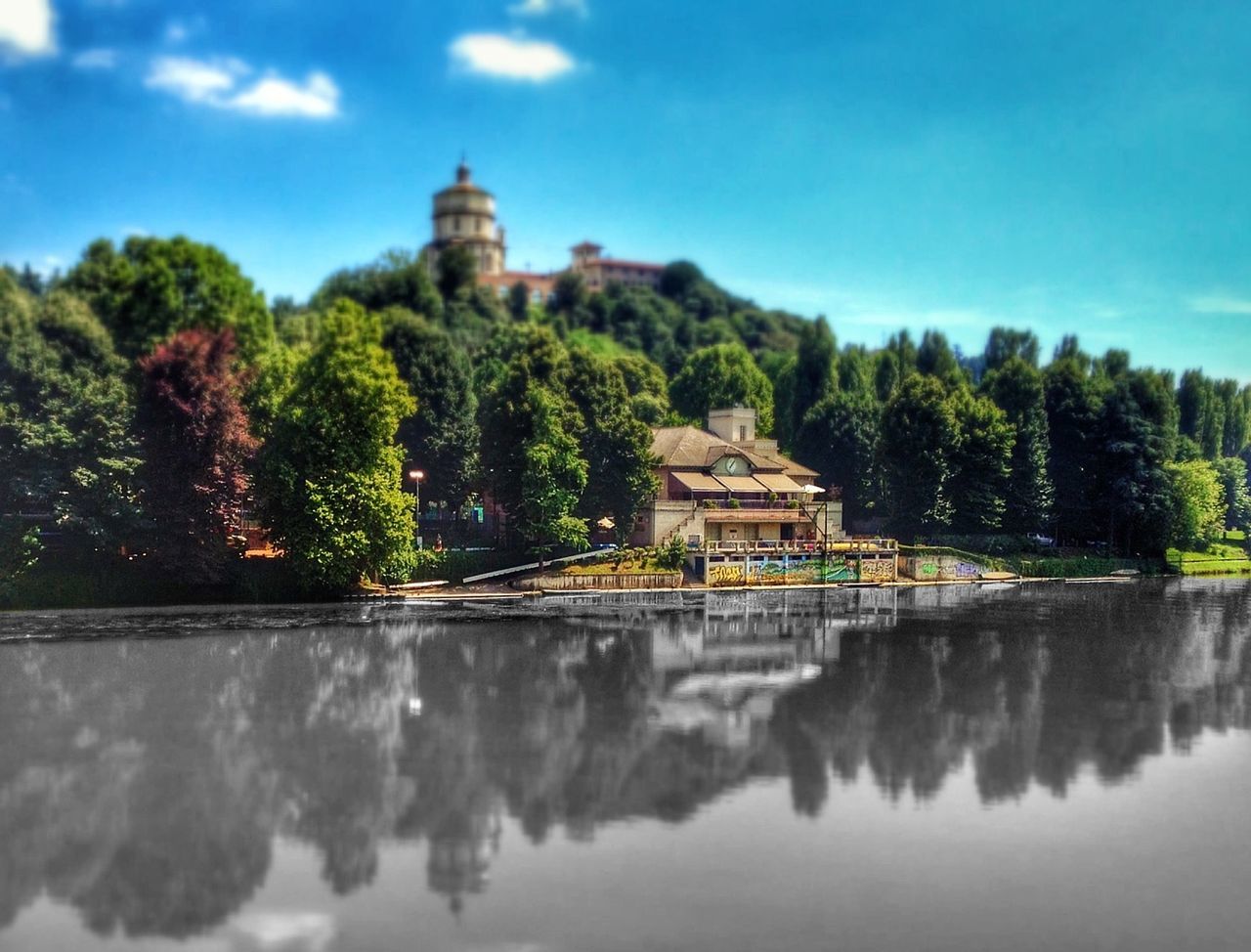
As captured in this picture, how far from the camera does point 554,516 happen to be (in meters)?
62.5

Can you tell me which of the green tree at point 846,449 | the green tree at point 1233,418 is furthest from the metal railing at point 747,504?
the green tree at point 1233,418

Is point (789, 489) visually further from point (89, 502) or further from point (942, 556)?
point (89, 502)

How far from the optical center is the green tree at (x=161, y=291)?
68500 millimetres

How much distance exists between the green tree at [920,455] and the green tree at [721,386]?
23.6 meters

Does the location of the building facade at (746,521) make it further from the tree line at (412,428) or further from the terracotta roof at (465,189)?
the terracotta roof at (465,189)

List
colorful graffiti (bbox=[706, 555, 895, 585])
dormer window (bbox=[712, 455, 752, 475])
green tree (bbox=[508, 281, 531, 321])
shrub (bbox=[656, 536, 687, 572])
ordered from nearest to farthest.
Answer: shrub (bbox=[656, 536, 687, 572]), colorful graffiti (bbox=[706, 555, 895, 585]), dormer window (bbox=[712, 455, 752, 475]), green tree (bbox=[508, 281, 531, 321])

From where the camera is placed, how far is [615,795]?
24.9 m

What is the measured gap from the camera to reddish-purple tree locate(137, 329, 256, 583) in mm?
53781

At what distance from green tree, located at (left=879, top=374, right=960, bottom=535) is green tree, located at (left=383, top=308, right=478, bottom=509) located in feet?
97.3

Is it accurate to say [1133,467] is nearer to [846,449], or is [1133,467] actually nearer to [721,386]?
[846,449]

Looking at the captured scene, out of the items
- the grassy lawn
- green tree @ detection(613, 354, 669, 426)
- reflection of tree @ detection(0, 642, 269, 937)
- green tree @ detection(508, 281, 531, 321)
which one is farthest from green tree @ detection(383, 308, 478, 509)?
green tree @ detection(508, 281, 531, 321)

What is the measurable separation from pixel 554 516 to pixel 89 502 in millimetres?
22613

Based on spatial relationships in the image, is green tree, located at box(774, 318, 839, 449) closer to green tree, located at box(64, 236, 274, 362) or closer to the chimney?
the chimney

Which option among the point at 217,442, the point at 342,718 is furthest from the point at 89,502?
the point at 342,718
